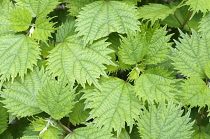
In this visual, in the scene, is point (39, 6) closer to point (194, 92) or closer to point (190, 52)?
point (190, 52)

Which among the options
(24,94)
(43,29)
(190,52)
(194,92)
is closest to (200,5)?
(190,52)

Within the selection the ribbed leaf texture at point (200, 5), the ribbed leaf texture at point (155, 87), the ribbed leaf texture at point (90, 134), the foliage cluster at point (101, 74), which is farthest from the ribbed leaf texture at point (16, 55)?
the ribbed leaf texture at point (200, 5)

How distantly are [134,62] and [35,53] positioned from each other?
59 centimetres

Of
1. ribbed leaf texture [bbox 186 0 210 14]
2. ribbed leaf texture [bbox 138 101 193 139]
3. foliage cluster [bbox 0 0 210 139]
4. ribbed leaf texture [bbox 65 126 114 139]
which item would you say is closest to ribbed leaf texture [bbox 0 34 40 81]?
foliage cluster [bbox 0 0 210 139]

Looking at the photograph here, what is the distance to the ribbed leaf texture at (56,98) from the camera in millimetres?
1341

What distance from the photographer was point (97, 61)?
1.43 meters

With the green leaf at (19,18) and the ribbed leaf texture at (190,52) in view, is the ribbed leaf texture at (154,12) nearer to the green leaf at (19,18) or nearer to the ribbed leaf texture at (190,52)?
the ribbed leaf texture at (190,52)

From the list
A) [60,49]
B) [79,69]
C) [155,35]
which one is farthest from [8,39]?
[155,35]

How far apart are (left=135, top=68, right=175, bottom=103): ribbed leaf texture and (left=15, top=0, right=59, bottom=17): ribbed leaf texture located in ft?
2.29

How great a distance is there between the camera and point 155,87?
140 centimetres

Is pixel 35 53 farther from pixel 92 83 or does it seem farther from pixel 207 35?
pixel 207 35

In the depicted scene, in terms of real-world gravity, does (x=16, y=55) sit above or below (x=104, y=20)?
below

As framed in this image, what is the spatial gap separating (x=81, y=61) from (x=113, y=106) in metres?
0.32

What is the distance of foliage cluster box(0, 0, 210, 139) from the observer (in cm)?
137
